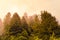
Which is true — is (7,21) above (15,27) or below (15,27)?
above

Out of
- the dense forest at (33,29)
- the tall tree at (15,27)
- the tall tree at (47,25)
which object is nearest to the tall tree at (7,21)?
the dense forest at (33,29)

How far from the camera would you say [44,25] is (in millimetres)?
12414

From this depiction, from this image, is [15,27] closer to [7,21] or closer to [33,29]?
[33,29]

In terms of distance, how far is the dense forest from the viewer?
12281 mm

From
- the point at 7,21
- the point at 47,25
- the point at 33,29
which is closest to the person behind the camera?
the point at 47,25

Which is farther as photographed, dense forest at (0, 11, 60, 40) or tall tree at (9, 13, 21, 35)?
tall tree at (9, 13, 21, 35)

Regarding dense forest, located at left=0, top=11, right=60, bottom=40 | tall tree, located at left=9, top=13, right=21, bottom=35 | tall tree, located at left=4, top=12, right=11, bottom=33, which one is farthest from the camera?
tall tree, located at left=4, top=12, right=11, bottom=33

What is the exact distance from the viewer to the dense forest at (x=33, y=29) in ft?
40.3

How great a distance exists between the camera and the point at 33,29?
12.8 metres

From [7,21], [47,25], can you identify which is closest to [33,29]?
[47,25]

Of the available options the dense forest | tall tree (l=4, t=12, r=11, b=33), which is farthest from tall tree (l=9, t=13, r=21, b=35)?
tall tree (l=4, t=12, r=11, b=33)

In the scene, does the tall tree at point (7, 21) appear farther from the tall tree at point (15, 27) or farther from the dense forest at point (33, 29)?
the tall tree at point (15, 27)

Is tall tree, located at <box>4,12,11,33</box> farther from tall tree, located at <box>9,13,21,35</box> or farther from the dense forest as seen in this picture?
tall tree, located at <box>9,13,21,35</box>

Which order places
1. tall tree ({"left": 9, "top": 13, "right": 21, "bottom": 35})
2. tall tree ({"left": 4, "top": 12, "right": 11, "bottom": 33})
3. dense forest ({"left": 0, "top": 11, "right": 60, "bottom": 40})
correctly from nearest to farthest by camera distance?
1. dense forest ({"left": 0, "top": 11, "right": 60, "bottom": 40})
2. tall tree ({"left": 9, "top": 13, "right": 21, "bottom": 35})
3. tall tree ({"left": 4, "top": 12, "right": 11, "bottom": 33})
